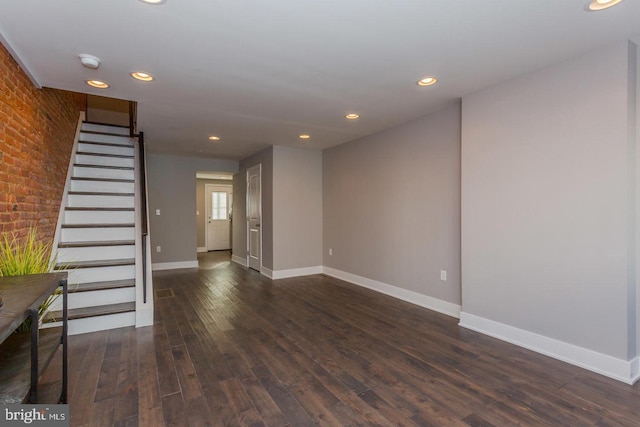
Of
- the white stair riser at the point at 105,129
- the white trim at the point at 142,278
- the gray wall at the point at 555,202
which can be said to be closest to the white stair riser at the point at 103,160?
the white stair riser at the point at 105,129

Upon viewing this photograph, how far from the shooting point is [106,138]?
4.85 meters

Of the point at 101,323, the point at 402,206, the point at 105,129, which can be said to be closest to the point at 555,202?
the point at 402,206

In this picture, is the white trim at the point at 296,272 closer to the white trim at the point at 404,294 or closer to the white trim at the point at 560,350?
the white trim at the point at 404,294

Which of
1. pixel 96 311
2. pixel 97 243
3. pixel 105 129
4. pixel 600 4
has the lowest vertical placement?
pixel 96 311

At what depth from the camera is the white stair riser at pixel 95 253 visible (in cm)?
334

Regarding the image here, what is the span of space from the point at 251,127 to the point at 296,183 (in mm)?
1617

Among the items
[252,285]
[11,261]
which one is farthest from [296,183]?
[11,261]

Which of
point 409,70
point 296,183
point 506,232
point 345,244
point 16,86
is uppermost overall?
point 409,70

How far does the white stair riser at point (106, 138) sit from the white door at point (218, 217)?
13.1 ft

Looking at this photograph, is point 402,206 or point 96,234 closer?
point 96,234

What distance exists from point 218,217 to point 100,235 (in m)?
5.48

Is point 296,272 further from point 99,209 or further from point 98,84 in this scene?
point 98,84

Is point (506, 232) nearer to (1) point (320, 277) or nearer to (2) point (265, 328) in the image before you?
(2) point (265, 328)

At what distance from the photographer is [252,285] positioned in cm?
494
